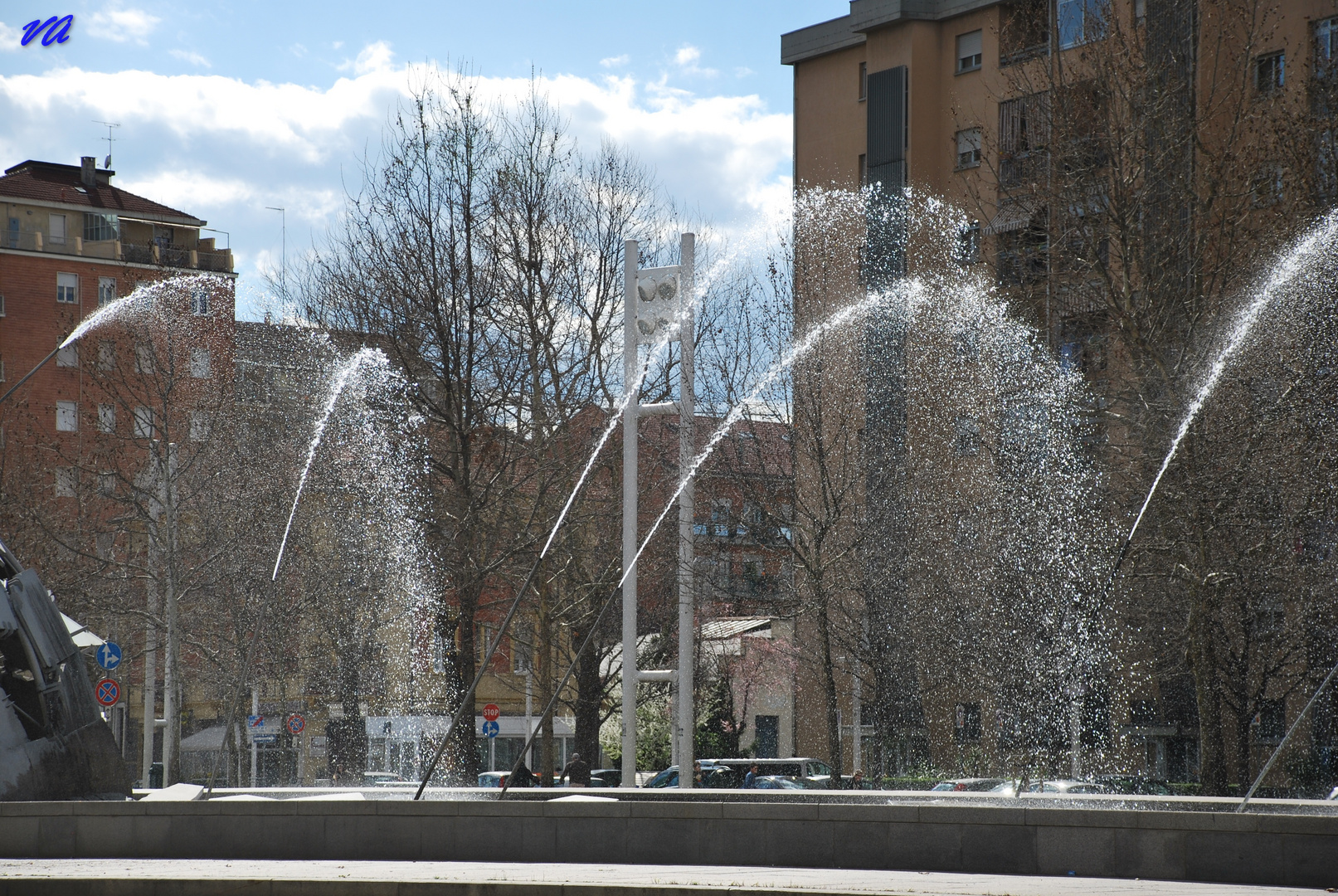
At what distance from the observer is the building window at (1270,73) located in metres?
32.3

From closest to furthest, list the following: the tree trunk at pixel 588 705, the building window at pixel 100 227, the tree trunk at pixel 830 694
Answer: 1. the tree trunk at pixel 830 694
2. the tree trunk at pixel 588 705
3. the building window at pixel 100 227

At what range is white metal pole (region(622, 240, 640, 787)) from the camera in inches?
771

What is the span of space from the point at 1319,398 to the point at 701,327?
39.1ft

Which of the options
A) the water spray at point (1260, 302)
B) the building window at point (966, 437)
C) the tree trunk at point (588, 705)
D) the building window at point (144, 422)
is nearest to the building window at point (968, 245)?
the building window at point (966, 437)

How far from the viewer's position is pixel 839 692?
3919 cm

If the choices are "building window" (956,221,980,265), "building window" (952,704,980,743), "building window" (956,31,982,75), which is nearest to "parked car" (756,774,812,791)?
"building window" (952,704,980,743)

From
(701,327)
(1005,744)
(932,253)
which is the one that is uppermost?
(932,253)

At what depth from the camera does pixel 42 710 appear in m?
14.8

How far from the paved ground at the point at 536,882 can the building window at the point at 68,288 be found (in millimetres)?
57712

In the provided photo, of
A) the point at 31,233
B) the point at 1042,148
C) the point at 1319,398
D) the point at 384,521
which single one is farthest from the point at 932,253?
the point at 31,233

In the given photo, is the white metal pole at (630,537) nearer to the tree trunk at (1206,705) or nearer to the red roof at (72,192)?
the tree trunk at (1206,705)

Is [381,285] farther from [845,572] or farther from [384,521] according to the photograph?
[845,572]

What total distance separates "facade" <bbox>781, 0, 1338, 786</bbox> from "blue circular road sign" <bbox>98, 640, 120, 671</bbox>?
42.5 ft

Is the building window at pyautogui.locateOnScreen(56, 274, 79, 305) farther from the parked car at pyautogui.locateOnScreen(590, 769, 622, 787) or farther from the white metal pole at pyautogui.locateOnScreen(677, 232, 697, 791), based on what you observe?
the white metal pole at pyautogui.locateOnScreen(677, 232, 697, 791)
